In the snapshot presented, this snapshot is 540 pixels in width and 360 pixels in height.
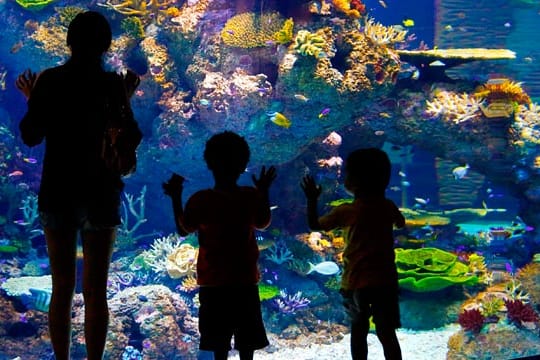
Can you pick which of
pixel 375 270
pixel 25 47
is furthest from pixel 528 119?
pixel 25 47

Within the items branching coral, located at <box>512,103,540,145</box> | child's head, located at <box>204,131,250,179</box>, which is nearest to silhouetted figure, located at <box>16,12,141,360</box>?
child's head, located at <box>204,131,250,179</box>

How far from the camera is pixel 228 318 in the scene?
2.45 metres

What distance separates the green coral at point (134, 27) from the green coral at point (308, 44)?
10.3ft

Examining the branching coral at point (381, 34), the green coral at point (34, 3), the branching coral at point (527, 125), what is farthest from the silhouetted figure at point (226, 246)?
the green coral at point (34, 3)

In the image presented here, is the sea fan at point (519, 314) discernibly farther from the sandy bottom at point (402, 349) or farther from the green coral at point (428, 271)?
the green coral at point (428, 271)

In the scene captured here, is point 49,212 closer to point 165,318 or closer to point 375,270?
point 375,270

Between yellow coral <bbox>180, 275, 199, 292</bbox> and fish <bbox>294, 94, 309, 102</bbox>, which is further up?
fish <bbox>294, 94, 309, 102</bbox>

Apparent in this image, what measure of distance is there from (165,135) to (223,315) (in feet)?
22.8

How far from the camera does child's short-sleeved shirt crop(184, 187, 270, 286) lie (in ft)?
7.98

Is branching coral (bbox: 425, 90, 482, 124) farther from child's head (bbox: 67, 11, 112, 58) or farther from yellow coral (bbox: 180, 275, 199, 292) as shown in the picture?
child's head (bbox: 67, 11, 112, 58)

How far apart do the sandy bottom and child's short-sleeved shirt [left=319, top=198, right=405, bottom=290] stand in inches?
129

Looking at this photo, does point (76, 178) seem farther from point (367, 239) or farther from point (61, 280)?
point (367, 239)

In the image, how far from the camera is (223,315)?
Result: 244 cm

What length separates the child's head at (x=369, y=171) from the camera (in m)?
2.68
